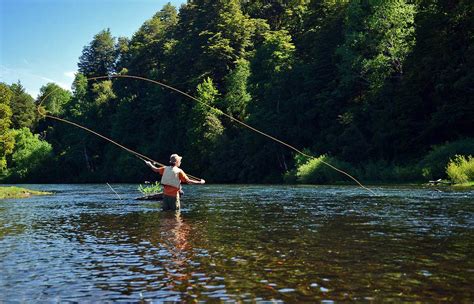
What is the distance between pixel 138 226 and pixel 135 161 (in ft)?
256

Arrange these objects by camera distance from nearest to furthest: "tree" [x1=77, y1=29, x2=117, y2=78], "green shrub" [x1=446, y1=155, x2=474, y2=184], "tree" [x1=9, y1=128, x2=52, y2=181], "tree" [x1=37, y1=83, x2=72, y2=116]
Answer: "green shrub" [x1=446, y1=155, x2=474, y2=184] → "tree" [x1=9, y1=128, x2=52, y2=181] → "tree" [x1=37, y1=83, x2=72, y2=116] → "tree" [x1=77, y1=29, x2=117, y2=78]

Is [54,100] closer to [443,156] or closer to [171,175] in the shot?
[443,156]

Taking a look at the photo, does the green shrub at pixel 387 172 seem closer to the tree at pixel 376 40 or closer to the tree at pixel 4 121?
the tree at pixel 376 40

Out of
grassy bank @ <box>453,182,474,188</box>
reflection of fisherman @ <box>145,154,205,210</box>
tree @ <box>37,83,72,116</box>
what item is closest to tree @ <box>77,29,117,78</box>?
tree @ <box>37,83,72,116</box>

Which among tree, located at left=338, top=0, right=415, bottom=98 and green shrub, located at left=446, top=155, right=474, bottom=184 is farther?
tree, located at left=338, top=0, right=415, bottom=98

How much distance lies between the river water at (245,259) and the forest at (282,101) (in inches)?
434

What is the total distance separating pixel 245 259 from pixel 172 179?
8923mm

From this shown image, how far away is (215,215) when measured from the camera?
20375 mm

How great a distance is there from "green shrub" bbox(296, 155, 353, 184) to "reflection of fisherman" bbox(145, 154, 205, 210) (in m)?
32.8

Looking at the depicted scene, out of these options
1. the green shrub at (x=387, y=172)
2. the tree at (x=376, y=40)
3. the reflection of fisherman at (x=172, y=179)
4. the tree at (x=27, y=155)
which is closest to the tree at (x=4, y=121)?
the tree at (x=27, y=155)

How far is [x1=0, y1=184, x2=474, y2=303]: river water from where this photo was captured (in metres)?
8.00

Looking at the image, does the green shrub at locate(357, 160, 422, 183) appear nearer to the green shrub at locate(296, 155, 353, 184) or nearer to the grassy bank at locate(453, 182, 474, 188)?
the green shrub at locate(296, 155, 353, 184)

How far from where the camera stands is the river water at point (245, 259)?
8000 millimetres

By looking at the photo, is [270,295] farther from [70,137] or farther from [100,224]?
[70,137]
